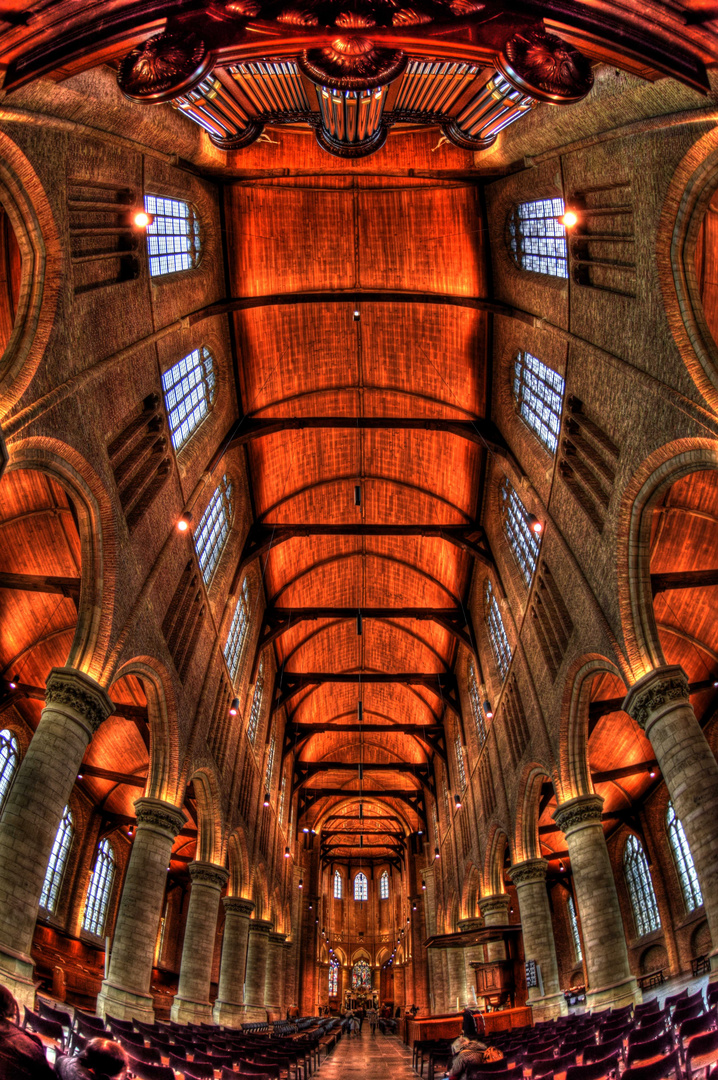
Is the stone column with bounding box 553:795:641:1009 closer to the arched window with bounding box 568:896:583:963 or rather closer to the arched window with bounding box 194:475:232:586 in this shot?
the arched window with bounding box 194:475:232:586

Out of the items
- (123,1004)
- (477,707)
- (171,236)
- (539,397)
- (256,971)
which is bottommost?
(123,1004)

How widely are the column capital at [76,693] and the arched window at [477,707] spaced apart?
2037 centimetres

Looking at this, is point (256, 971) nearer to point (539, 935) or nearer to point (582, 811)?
point (539, 935)

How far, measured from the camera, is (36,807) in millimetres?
12398

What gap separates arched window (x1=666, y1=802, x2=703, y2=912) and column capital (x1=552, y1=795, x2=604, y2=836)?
11220 millimetres

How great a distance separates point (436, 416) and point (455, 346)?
130 inches

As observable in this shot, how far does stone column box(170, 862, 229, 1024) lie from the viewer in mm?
20484

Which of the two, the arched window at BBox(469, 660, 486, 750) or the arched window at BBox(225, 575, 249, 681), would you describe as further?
the arched window at BBox(469, 660, 486, 750)

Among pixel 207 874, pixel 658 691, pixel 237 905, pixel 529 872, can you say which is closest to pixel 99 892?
pixel 237 905

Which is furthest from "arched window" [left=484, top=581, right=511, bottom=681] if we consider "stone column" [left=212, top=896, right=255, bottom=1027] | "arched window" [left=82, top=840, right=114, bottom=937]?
"arched window" [left=82, top=840, right=114, bottom=937]

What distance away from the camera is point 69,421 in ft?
44.9

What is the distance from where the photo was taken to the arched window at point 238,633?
27.2m

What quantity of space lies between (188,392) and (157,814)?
12.6m

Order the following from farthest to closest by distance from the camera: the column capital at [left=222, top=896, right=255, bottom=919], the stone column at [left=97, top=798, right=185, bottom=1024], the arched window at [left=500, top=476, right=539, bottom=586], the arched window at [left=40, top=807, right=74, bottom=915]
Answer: the column capital at [left=222, top=896, right=255, bottom=919] < the arched window at [left=40, top=807, right=74, bottom=915] < the arched window at [left=500, top=476, right=539, bottom=586] < the stone column at [left=97, top=798, right=185, bottom=1024]
